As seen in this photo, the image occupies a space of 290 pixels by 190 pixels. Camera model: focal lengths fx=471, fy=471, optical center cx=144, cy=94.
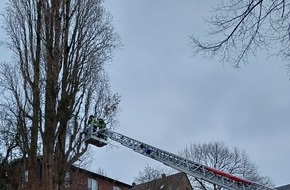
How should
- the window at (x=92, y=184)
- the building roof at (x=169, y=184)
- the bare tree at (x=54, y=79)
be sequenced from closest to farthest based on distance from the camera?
the bare tree at (x=54, y=79)
the building roof at (x=169, y=184)
the window at (x=92, y=184)

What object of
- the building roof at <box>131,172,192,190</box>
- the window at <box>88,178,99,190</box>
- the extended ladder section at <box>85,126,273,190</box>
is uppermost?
the window at <box>88,178,99,190</box>

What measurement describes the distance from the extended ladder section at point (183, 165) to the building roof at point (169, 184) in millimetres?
10188

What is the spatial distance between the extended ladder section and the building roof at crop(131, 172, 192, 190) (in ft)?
33.4

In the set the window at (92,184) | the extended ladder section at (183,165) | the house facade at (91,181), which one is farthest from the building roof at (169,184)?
the extended ladder section at (183,165)

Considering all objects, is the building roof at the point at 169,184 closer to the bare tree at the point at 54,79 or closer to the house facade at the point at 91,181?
the house facade at the point at 91,181

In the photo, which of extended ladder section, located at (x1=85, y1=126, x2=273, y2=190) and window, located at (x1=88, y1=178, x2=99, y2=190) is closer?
extended ladder section, located at (x1=85, y1=126, x2=273, y2=190)

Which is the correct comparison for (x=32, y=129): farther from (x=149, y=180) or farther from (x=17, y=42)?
(x=149, y=180)

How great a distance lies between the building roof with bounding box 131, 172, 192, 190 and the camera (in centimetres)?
3069

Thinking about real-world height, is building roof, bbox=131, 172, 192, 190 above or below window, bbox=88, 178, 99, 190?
below

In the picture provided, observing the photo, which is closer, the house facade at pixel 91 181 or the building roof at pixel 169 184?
the house facade at pixel 91 181

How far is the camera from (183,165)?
20156 mm

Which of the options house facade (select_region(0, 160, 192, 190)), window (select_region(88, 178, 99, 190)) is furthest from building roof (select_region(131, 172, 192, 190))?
window (select_region(88, 178, 99, 190))

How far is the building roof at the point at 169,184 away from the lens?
3069 centimetres

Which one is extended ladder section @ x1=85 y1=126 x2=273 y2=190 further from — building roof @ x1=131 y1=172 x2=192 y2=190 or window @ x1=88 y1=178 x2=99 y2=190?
window @ x1=88 y1=178 x2=99 y2=190
